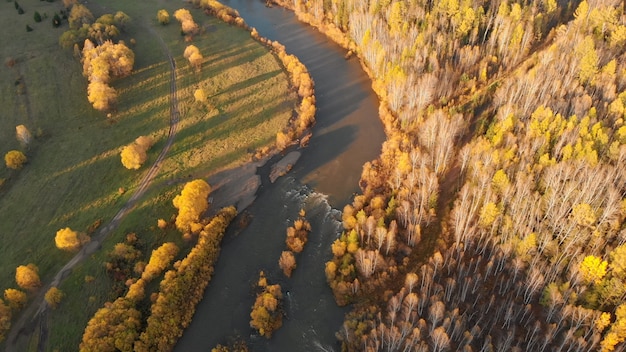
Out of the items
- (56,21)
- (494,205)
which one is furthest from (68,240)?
(56,21)

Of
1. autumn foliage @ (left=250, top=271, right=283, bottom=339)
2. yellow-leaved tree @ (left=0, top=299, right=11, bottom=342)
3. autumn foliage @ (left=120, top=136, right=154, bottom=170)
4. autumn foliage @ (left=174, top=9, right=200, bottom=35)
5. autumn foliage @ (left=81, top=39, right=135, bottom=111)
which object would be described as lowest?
autumn foliage @ (left=250, top=271, right=283, bottom=339)

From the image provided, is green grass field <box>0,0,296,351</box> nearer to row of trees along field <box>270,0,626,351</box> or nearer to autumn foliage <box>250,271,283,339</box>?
Answer: autumn foliage <box>250,271,283,339</box>

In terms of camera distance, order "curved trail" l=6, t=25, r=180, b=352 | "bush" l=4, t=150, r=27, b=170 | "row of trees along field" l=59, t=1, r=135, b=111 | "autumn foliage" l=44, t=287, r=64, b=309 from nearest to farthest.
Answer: "curved trail" l=6, t=25, r=180, b=352 → "autumn foliage" l=44, t=287, r=64, b=309 → "bush" l=4, t=150, r=27, b=170 → "row of trees along field" l=59, t=1, r=135, b=111

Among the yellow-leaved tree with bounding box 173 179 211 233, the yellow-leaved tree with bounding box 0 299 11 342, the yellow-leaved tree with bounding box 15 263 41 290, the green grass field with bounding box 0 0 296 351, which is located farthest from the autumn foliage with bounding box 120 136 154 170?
the yellow-leaved tree with bounding box 0 299 11 342

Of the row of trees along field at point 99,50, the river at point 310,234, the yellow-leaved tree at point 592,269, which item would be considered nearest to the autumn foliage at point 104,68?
the row of trees along field at point 99,50

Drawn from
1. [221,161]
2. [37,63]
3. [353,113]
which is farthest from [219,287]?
[37,63]

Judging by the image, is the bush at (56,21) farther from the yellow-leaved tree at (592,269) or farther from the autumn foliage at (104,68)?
the yellow-leaved tree at (592,269)
